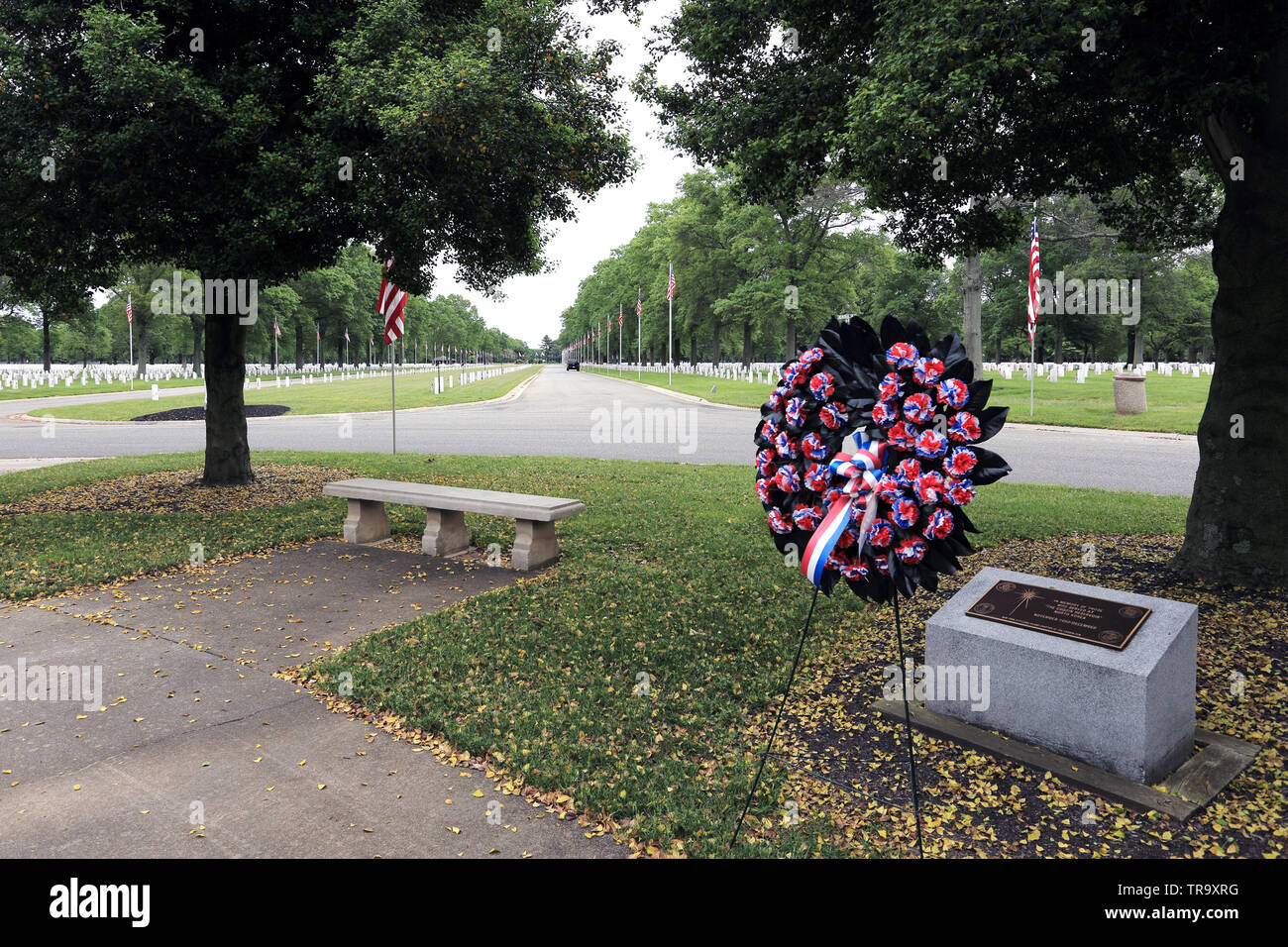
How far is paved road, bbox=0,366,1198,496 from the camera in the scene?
13633mm

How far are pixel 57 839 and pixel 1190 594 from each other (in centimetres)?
736

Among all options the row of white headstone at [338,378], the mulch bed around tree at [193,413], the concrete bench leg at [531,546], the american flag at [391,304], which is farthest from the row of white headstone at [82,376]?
the concrete bench leg at [531,546]

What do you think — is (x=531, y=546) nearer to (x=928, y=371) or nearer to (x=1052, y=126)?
(x=928, y=371)

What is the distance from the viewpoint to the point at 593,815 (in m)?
3.34

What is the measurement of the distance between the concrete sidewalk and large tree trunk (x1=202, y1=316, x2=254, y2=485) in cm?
501

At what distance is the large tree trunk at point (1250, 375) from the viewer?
5891 millimetres

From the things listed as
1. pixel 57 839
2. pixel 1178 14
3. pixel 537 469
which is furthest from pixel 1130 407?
pixel 57 839

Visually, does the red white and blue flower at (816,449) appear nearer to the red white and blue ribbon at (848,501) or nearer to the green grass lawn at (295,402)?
the red white and blue ribbon at (848,501)

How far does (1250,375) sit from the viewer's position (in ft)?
19.6

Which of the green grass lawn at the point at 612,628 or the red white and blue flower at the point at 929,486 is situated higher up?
the red white and blue flower at the point at 929,486
